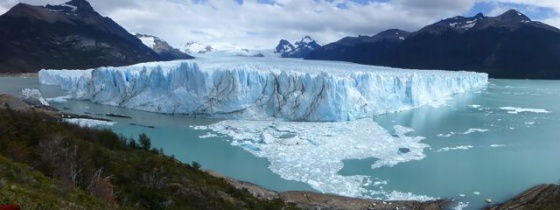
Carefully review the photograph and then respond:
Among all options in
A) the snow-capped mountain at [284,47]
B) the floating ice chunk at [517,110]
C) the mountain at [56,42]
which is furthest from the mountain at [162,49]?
the floating ice chunk at [517,110]

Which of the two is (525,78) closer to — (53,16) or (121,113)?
(121,113)

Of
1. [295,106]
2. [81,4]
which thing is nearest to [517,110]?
[295,106]

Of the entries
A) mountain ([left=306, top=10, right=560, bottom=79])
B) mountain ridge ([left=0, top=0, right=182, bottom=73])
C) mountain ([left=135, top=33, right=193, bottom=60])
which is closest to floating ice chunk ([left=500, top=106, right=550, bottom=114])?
mountain ([left=306, top=10, right=560, bottom=79])

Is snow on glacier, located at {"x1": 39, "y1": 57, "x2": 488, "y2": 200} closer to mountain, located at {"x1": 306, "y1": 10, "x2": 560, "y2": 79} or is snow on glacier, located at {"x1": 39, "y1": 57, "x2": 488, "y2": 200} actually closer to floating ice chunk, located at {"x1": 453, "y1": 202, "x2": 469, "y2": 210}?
floating ice chunk, located at {"x1": 453, "y1": 202, "x2": 469, "y2": 210}

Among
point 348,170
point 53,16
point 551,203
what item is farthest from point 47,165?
point 53,16

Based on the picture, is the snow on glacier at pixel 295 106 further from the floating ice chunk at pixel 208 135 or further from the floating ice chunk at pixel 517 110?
the floating ice chunk at pixel 517 110
